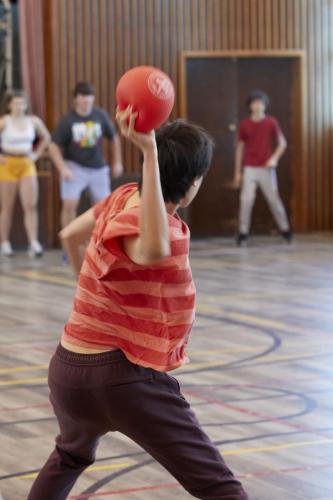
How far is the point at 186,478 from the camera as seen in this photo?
8.78 feet

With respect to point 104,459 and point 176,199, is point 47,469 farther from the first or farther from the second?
point 104,459

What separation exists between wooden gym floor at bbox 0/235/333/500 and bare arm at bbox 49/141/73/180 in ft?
3.54

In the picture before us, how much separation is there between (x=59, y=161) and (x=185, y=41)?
367 cm

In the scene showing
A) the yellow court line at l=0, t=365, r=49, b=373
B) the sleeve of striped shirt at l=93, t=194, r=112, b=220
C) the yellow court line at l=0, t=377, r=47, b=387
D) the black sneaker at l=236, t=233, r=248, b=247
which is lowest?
the black sneaker at l=236, t=233, r=248, b=247

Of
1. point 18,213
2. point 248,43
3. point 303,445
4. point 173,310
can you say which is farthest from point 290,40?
point 173,310

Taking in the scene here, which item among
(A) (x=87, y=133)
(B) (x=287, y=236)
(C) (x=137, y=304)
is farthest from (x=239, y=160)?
(C) (x=137, y=304)

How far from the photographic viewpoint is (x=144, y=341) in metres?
2.65

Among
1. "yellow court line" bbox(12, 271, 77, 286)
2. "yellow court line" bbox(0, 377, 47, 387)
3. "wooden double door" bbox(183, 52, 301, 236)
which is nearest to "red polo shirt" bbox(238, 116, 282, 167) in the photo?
"wooden double door" bbox(183, 52, 301, 236)

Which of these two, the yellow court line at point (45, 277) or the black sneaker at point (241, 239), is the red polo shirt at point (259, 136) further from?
the yellow court line at point (45, 277)

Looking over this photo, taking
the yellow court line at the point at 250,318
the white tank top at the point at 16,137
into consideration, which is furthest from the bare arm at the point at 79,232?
the white tank top at the point at 16,137

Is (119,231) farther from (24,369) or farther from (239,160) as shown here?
(239,160)

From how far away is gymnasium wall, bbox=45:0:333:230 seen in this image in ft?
43.0

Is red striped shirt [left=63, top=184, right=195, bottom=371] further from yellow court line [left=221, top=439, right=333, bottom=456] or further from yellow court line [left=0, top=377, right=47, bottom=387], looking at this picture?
yellow court line [left=0, top=377, right=47, bottom=387]

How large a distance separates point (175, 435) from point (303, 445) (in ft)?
5.65
